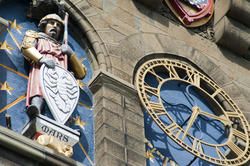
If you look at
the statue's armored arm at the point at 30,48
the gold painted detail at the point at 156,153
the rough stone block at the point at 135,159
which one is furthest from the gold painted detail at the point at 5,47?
the gold painted detail at the point at 156,153

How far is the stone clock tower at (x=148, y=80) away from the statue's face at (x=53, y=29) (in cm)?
26

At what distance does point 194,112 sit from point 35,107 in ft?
9.29

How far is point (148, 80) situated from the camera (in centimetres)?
1096

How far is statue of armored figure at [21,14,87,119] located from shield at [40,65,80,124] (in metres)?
0.09

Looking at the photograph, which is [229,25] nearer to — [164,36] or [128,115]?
[164,36]

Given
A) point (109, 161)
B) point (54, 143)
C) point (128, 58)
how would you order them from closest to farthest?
point (54, 143) < point (109, 161) < point (128, 58)

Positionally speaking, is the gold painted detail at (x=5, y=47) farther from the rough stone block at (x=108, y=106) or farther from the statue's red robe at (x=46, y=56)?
the rough stone block at (x=108, y=106)

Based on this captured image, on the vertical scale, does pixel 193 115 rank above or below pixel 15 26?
below

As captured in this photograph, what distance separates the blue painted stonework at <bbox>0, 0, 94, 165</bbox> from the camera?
910cm

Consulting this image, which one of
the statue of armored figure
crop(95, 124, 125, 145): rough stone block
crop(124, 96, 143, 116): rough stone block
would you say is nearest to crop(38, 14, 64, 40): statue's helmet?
the statue of armored figure

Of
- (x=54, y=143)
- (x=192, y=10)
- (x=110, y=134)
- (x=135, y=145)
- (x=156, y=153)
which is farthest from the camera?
(x=192, y=10)

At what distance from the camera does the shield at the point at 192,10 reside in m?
12.3

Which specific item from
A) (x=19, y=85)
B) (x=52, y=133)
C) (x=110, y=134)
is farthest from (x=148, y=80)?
(x=52, y=133)

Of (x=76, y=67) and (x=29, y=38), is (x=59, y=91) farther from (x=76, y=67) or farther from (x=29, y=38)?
(x=29, y=38)
